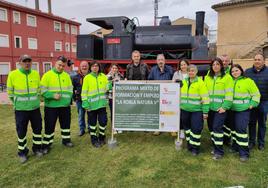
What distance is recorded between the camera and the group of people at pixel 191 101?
4.05 m

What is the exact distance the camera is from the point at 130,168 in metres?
3.85

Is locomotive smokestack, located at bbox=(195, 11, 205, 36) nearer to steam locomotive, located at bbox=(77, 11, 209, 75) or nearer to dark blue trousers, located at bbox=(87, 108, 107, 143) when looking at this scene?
steam locomotive, located at bbox=(77, 11, 209, 75)

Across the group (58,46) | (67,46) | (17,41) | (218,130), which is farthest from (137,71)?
(67,46)

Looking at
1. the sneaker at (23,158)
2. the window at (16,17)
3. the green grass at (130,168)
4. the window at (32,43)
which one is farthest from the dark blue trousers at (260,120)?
the window at (32,43)

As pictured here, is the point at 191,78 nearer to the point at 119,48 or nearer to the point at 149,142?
the point at 149,142

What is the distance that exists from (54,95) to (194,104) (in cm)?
269

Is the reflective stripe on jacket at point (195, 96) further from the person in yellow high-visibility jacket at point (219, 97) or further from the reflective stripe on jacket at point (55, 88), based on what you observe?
the reflective stripe on jacket at point (55, 88)

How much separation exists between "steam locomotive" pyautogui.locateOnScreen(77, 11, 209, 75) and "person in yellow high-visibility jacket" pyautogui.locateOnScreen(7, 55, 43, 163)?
5138 mm

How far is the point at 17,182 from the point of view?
11.2ft

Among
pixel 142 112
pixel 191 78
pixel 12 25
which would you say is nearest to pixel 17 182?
pixel 142 112

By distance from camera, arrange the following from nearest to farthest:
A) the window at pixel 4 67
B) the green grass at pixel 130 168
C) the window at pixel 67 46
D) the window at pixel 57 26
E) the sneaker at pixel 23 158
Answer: the green grass at pixel 130 168
the sneaker at pixel 23 158
the window at pixel 4 67
the window at pixel 57 26
the window at pixel 67 46

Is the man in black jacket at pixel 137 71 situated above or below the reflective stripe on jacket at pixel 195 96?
above

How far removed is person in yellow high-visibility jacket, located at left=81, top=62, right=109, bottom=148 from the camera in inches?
182

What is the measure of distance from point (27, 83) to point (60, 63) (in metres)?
0.75
